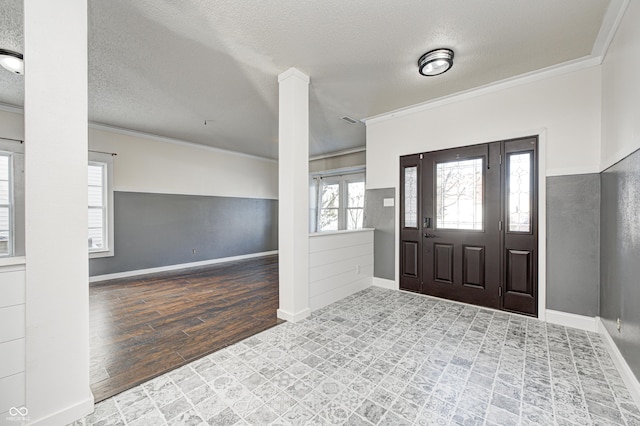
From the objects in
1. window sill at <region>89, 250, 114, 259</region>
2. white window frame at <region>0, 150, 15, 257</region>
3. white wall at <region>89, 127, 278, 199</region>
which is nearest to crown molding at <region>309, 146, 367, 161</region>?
white wall at <region>89, 127, 278, 199</region>

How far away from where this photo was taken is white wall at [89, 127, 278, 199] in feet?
15.9

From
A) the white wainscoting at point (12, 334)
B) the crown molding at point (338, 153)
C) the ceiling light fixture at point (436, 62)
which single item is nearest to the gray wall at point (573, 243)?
the ceiling light fixture at point (436, 62)

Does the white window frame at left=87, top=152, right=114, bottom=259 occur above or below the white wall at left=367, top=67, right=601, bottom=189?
below

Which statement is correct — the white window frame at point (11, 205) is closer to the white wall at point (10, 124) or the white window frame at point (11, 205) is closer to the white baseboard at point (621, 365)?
the white wall at point (10, 124)

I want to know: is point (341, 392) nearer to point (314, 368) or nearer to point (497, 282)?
point (314, 368)

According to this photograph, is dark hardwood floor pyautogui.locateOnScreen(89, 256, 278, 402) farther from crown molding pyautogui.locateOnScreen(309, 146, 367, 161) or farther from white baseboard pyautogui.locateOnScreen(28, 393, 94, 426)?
crown molding pyautogui.locateOnScreen(309, 146, 367, 161)

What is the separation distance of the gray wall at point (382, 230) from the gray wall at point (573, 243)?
6.11ft

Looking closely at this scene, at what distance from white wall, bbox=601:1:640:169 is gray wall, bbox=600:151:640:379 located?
0.46 feet

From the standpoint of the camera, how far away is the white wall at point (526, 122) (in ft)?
8.70

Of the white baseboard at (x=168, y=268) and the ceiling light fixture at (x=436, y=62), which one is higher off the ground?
the ceiling light fixture at (x=436, y=62)

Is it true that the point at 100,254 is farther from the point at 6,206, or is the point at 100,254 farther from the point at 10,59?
the point at 10,59

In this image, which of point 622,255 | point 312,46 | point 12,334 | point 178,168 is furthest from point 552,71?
point 178,168

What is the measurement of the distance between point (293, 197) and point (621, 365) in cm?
304

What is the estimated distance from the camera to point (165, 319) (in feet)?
9.78
